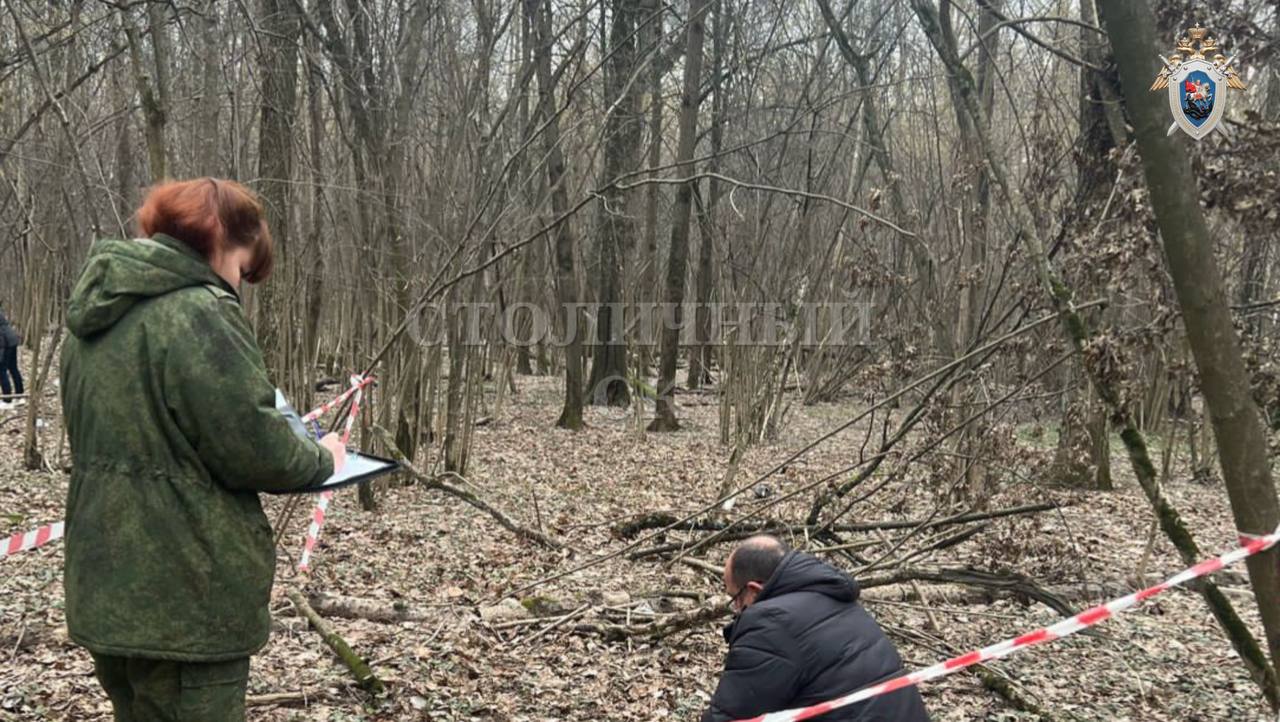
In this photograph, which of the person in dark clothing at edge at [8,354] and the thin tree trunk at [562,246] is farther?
the person in dark clothing at edge at [8,354]

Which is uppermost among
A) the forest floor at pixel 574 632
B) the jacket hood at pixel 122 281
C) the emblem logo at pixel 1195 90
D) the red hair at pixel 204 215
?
the emblem logo at pixel 1195 90

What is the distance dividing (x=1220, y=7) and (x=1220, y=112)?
103 cm

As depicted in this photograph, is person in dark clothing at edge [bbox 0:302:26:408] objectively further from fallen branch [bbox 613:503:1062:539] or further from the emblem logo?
the emblem logo

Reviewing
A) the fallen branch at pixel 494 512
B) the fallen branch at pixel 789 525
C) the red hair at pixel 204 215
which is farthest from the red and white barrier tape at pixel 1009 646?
the fallen branch at pixel 494 512

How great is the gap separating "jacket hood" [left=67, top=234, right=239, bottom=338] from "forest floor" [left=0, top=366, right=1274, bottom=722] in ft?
7.26

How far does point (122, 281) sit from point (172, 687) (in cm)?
82

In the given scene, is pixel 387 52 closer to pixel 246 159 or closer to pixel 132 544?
pixel 246 159

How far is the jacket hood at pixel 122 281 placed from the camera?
182 centimetres

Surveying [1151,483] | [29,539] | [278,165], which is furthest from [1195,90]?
[278,165]

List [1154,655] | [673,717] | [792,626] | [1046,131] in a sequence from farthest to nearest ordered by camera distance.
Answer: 1. [1046,131]
2. [1154,655]
3. [673,717]
4. [792,626]

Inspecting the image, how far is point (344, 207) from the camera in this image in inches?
310

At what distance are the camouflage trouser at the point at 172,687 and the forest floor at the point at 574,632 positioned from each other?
5.79ft

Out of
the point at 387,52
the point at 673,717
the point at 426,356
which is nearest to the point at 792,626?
the point at 673,717

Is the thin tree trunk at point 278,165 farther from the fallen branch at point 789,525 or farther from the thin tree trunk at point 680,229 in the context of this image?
the thin tree trunk at point 680,229
